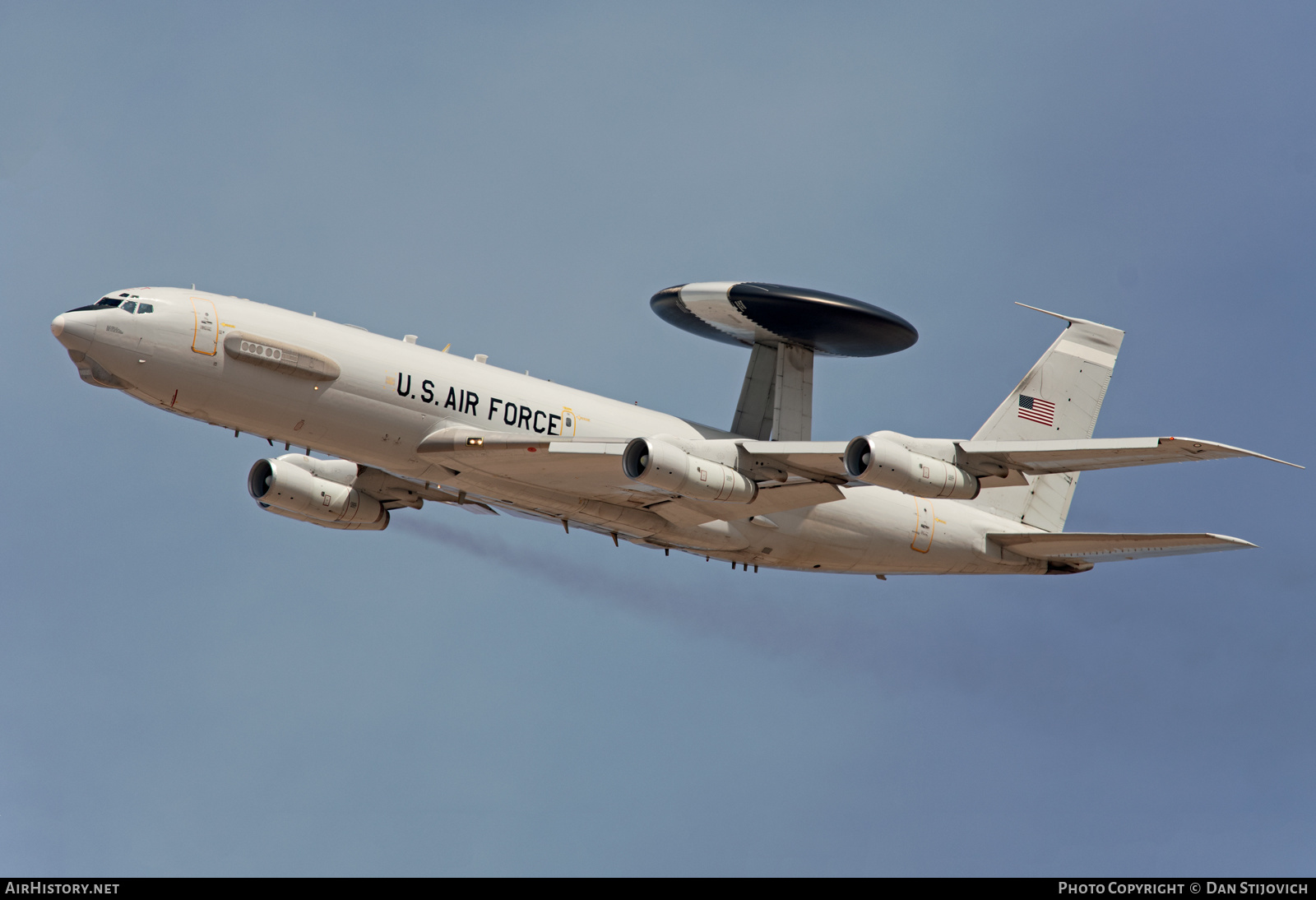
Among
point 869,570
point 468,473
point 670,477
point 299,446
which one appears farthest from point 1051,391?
point 299,446

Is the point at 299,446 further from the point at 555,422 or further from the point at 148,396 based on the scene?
the point at 555,422

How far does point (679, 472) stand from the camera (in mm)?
34312

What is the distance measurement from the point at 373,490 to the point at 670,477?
40.3 feet

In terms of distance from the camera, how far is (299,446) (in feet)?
116

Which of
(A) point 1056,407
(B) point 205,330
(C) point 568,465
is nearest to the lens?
(B) point 205,330

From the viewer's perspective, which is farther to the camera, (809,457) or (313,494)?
(313,494)

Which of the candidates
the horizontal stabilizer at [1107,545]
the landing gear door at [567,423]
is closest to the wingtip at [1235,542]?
the horizontal stabilizer at [1107,545]

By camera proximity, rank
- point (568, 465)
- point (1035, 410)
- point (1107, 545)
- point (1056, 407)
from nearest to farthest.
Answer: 1. point (568, 465)
2. point (1107, 545)
3. point (1035, 410)
4. point (1056, 407)

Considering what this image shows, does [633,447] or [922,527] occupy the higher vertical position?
[922,527]

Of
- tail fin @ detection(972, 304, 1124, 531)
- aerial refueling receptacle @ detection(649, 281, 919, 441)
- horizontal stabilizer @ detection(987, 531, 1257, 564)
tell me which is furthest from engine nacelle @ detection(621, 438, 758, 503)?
tail fin @ detection(972, 304, 1124, 531)

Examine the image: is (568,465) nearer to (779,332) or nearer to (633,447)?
(633,447)

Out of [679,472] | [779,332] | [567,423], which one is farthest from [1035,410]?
[567,423]

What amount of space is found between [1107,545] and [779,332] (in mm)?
11538

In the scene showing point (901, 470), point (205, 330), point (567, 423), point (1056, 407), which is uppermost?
point (1056, 407)
